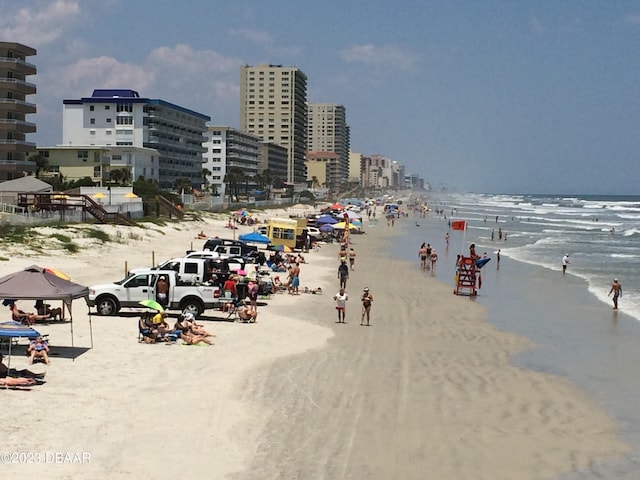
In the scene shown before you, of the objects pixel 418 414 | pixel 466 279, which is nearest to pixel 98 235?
pixel 466 279

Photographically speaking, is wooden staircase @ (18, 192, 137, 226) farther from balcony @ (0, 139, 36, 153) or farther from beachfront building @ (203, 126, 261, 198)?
beachfront building @ (203, 126, 261, 198)

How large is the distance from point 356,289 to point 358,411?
64.6ft

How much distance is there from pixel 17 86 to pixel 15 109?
2.00 meters

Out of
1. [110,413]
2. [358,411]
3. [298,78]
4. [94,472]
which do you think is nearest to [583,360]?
[358,411]

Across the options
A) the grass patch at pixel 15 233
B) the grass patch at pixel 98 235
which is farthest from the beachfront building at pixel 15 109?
the grass patch at pixel 15 233

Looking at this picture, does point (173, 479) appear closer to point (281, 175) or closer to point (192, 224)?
point (192, 224)

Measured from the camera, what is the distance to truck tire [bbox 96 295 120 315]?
21.5 meters

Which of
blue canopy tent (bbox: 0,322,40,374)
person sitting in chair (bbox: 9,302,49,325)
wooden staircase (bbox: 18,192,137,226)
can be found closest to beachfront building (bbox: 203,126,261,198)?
wooden staircase (bbox: 18,192,137,226)

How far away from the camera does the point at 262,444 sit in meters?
11.6

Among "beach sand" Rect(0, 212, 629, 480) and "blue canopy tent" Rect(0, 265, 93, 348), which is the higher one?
"blue canopy tent" Rect(0, 265, 93, 348)

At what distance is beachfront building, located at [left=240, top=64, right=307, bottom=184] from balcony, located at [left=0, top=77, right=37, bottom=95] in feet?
433

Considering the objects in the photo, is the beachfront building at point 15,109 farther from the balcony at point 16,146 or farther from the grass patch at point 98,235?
the grass patch at point 98,235

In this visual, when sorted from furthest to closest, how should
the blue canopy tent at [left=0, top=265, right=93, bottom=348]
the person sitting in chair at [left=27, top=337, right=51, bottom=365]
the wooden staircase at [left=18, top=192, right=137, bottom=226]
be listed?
the wooden staircase at [left=18, top=192, right=137, bottom=226] → the blue canopy tent at [left=0, top=265, right=93, bottom=348] → the person sitting in chair at [left=27, top=337, right=51, bottom=365]

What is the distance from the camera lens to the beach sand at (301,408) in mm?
10906
